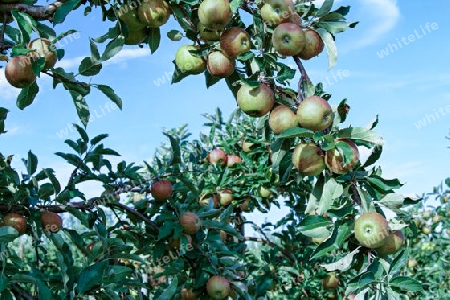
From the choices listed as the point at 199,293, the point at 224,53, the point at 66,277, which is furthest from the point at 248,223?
the point at 224,53

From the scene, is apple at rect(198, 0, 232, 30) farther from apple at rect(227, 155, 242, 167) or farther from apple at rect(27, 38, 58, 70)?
apple at rect(227, 155, 242, 167)

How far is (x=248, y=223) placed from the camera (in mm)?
4449

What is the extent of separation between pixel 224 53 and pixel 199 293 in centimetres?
147

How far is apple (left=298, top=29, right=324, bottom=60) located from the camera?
1752 mm

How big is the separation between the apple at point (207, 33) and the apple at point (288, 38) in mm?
279

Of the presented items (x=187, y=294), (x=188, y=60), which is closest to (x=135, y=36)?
(x=188, y=60)

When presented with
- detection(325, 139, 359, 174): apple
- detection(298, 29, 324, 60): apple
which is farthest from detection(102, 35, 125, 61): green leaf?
detection(325, 139, 359, 174): apple

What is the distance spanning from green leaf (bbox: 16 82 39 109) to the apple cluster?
497mm

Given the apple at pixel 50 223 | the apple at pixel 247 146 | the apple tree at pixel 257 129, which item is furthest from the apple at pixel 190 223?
the apple at pixel 247 146

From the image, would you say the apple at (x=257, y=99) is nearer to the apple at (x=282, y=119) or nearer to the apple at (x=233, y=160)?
the apple at (x=282, y=119)

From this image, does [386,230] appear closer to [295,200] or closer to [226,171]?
[226,171]

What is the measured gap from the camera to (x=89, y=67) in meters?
2.01

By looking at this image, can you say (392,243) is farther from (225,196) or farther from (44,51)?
(225,196)

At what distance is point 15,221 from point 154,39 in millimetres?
1050
